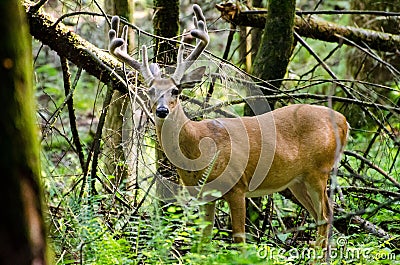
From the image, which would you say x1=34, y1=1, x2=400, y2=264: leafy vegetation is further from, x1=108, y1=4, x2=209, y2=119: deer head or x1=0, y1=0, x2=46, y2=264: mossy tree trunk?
x1=0, y1=0, x2=46, y2=264: mossy tree trunk

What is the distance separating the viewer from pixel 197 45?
5668 millimetres

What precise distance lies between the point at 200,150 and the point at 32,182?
3344 millimetres

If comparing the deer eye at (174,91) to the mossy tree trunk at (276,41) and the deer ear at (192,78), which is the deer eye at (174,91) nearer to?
the deer ear at (192,78)

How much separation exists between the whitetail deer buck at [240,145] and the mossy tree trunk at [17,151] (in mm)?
3044

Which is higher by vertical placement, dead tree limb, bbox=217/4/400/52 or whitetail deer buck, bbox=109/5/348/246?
dead tree limb, bbox=217/4/400/52

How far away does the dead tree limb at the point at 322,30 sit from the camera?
7340mm

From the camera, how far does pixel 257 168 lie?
5.98m

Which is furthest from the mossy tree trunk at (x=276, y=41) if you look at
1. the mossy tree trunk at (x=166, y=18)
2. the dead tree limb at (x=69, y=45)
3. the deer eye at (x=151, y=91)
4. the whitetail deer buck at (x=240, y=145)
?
the dead tree limb at (x=69, y=45)

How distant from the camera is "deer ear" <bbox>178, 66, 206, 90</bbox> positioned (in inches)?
228

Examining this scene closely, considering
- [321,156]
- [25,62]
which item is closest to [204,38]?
[321,156]

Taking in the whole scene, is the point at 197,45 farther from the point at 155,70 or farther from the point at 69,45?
the point at 69,45

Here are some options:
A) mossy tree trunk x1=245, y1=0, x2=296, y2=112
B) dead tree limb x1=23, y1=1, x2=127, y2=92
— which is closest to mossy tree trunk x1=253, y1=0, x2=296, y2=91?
mossy tree trunk x1=245, y1=0, x2=296, y2=112

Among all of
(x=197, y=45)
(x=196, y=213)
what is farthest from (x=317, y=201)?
(x=197, y=45)

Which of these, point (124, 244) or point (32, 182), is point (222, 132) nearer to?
point (124, 244)
